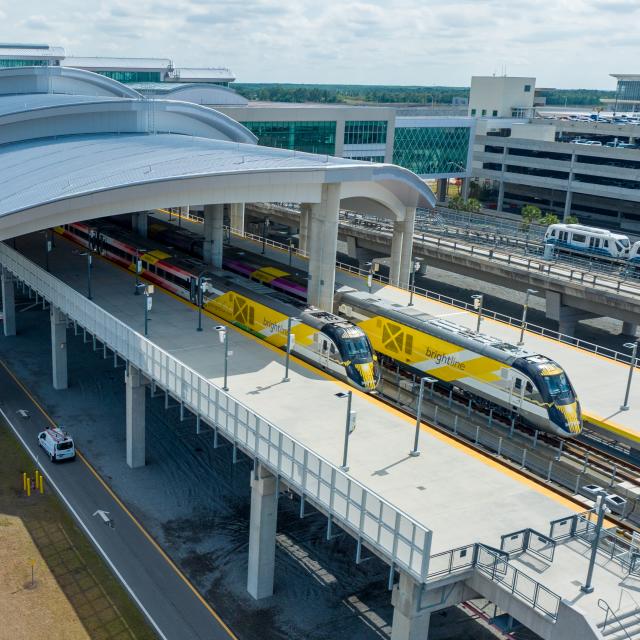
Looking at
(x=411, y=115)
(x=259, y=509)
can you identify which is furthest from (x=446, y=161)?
(x=259, y=509)

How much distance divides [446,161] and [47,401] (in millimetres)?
87186

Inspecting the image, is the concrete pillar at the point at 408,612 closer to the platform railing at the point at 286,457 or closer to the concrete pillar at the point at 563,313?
the platform railing at the point at 286,457

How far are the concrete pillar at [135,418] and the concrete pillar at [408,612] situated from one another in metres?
19.8

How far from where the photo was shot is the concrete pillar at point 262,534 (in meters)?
29.4

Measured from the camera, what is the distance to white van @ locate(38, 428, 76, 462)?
130 ft

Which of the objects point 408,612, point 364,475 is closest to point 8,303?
point 364,475

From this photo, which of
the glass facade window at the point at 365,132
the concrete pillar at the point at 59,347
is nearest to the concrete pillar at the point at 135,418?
the concrete pillar at the point at 59,347

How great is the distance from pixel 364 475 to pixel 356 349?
12.6 metres

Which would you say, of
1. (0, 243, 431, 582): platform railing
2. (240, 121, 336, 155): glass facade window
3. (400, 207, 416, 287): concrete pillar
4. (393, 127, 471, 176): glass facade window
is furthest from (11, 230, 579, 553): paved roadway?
(393, 127, 471, 176): glass facade window

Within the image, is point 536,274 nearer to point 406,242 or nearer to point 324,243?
point 406,242

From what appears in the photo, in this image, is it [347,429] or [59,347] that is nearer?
[347,429]

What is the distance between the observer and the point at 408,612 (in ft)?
74.9

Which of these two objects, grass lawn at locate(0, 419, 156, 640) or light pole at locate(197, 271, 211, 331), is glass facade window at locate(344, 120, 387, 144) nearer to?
light pole at locate(197, 271, 211, 331)

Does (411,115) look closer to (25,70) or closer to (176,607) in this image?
(25,70)
